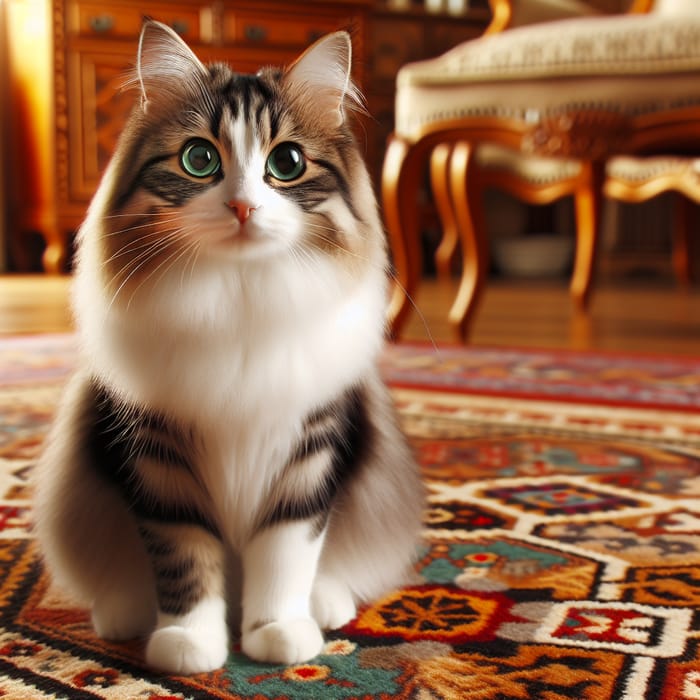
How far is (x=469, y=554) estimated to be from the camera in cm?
98

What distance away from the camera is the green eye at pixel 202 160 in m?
0.69

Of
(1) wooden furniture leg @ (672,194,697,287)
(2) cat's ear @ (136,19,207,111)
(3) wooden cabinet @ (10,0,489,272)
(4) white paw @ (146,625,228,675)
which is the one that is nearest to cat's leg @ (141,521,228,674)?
(4) white paw @ (146,625,228,675)

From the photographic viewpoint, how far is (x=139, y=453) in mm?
725

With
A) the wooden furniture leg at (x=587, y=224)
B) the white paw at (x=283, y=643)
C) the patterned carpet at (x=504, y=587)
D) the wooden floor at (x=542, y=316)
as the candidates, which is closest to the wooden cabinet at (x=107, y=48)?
the wooden floor at (x=542, y=316)

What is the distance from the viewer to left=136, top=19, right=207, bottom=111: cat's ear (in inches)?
28.8

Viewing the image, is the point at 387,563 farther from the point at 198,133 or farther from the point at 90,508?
the point at 198,133

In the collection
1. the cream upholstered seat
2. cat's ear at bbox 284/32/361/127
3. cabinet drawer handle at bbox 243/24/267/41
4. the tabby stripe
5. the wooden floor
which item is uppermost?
cabinet drawer handle at bbox 243/24/267/41

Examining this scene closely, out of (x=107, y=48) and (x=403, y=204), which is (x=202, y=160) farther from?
(x=107, y=48)

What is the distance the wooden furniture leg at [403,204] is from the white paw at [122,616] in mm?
1568

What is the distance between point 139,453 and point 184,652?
0.16 metres

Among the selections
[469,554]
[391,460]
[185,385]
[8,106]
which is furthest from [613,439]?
[8,106]

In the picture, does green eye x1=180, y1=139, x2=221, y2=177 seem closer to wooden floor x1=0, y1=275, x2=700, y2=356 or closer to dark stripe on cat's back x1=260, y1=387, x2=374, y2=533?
dark stripe on cat's back x1=260, y1=387, x2=374, y2=533

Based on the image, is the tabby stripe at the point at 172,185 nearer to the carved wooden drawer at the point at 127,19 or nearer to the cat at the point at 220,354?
the cat at the point at 220,354

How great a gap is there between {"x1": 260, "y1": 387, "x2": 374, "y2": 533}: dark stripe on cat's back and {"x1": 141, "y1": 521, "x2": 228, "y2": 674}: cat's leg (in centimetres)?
6
